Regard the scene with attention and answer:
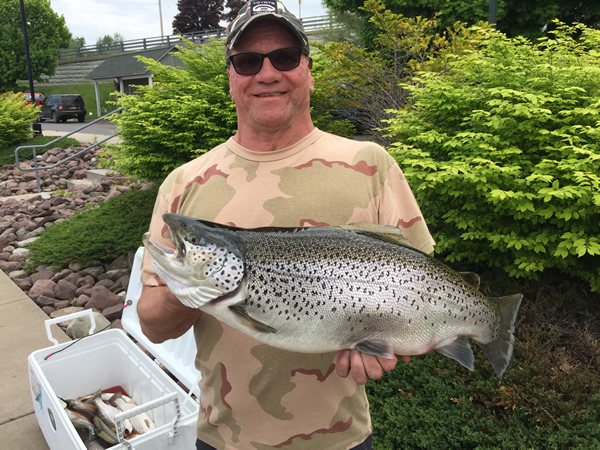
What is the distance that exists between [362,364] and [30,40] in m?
55.1

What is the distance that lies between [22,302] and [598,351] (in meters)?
6.61

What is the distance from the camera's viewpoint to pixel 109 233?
24.4 ft

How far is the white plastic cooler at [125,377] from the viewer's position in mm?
2900

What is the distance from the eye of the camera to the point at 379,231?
1.54 m

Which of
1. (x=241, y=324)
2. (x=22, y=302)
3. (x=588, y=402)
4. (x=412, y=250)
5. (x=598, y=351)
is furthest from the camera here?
(x=22, y=302)

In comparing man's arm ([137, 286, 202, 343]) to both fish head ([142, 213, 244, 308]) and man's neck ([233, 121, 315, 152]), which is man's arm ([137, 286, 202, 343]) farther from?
man's neck ([233, 121, 315, 152])

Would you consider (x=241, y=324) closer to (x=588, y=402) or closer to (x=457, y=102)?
(x=588, y=402)

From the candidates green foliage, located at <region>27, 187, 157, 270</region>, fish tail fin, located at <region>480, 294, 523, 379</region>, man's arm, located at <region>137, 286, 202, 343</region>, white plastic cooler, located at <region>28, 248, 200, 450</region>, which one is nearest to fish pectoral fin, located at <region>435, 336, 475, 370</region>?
fish tail fin, located at <region>480, 294, 523, 379</region>

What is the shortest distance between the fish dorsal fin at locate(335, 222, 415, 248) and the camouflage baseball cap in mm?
744

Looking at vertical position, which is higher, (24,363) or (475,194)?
(475,194)

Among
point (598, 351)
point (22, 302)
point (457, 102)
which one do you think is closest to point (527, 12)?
point (457, 102)

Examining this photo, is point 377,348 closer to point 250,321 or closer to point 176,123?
point 250,321

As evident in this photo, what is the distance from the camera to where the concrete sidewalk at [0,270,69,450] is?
380cm

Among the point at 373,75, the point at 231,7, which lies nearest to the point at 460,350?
the point at 373,75
